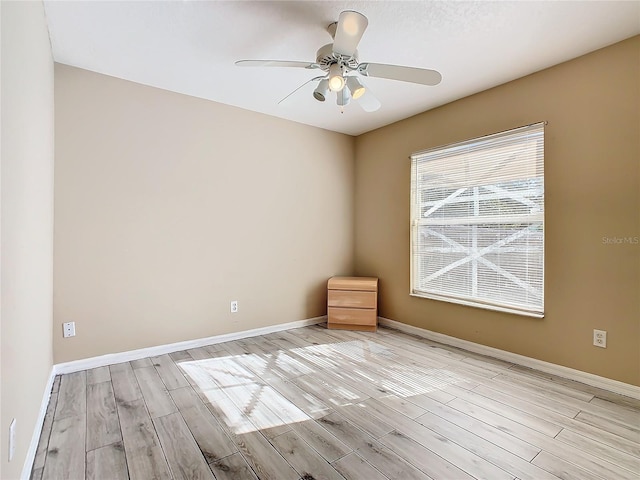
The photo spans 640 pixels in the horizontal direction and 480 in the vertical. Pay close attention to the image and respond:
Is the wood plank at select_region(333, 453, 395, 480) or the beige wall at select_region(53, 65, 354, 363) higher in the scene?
the beige wall at select_region(53, 65, 354, 363)

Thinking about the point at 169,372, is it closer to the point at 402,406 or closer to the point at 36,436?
the point at 36,436

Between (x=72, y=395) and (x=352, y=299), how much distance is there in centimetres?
265

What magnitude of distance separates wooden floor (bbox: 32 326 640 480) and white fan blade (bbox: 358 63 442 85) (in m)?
2.09

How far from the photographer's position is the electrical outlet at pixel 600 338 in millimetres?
2334

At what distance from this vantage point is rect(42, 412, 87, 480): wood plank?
1510 mm

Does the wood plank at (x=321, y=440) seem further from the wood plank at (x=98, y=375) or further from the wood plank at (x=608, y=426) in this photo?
the wood plank at (x=98, y=375)

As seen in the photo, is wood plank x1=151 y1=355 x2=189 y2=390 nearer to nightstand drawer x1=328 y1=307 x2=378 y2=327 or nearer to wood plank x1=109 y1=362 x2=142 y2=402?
wood plank x1=109 y1=362 x2=142 y2=402

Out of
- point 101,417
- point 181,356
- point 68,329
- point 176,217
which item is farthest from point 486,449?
point 68,329

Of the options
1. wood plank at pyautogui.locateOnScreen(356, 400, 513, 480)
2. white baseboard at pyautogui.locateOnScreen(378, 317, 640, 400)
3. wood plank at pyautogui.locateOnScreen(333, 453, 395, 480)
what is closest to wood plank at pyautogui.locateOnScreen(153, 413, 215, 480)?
wood plank at pyautogui.locateOnScreen(333, 453, 395, 480)

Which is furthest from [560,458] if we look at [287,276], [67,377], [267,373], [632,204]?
[67,377]

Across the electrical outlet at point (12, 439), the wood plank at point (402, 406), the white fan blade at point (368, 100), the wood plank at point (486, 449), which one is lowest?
the wood plank at point (486, 449)

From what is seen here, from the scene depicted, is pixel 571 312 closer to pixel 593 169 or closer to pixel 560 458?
pixel 593 169

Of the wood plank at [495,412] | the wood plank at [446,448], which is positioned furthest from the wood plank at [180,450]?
the wood plank at [495,412]

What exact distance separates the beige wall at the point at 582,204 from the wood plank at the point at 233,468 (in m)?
2.40
